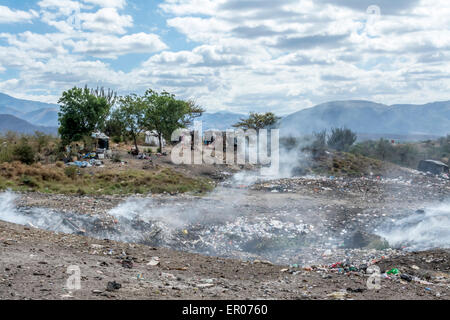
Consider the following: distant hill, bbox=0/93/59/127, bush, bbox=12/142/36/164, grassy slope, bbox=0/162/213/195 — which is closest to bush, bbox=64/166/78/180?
grassy slope, bbox=0/162/213/195

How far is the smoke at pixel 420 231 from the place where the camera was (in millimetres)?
9086

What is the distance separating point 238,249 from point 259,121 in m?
25.0

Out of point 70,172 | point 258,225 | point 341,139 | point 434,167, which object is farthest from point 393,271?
point 341,139

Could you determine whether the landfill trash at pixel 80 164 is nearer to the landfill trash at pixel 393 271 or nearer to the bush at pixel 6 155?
the bush at pixel 6 155

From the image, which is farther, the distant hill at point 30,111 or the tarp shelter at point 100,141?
the distant hill at point 30,111

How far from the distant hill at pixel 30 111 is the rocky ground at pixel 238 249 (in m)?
144

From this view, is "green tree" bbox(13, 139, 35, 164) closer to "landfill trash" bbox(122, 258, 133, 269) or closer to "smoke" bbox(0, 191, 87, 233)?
"smoke" bbox(0, 191, 87, 233)

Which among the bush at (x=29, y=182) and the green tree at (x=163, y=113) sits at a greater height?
the green tree at (x=163, y=113)

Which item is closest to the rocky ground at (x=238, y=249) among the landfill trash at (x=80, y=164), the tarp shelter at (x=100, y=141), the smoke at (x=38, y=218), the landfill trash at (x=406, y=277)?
the landfill trash at (x=406, y=277)

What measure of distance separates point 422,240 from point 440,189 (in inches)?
375

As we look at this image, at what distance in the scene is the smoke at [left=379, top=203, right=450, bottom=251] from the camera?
9.09m

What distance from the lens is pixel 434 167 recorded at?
23.5 meters

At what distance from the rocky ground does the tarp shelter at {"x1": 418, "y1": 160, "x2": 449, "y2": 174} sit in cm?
595
